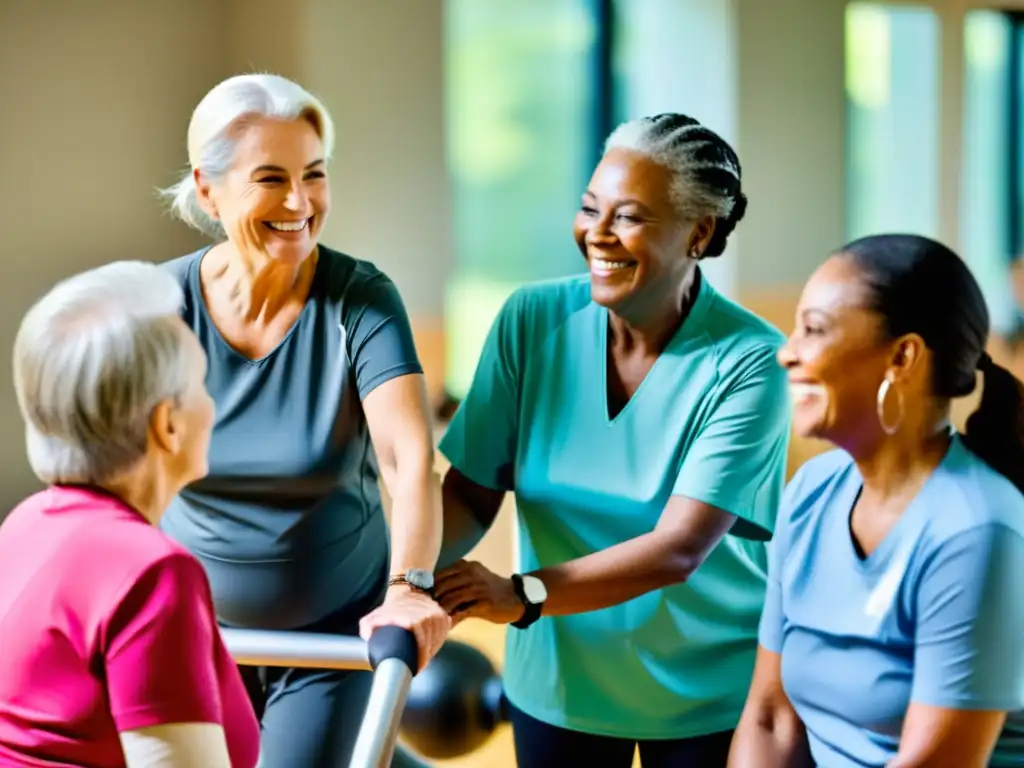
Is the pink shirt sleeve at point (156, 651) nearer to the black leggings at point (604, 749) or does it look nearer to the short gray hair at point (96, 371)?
the short gray hair at point (96, 371)

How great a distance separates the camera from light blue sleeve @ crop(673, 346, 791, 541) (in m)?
1.66

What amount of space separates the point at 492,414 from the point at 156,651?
80 centimetres

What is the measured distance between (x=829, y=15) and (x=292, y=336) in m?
3.53

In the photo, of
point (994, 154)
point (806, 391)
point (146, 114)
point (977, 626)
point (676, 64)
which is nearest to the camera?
point (977, 626)

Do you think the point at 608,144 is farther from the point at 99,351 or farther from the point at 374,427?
the point at 99,351

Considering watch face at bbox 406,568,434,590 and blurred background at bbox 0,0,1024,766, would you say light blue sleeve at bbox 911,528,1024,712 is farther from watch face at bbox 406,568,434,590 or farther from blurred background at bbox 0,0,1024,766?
blurred background at bbox 0,0,1024,766

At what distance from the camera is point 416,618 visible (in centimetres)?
144

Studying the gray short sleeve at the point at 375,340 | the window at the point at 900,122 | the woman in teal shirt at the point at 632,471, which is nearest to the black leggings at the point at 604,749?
the woman in teal shirt at the point at 632,471

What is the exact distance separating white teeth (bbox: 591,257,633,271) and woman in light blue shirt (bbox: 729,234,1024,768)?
0.34 metres

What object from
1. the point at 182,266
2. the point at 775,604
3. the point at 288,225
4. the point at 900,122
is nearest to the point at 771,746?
the point at 775,604

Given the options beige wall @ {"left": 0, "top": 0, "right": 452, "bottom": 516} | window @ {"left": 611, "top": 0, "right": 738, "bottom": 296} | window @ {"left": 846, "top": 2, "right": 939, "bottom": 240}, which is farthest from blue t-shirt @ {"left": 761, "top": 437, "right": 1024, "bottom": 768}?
window @ {"left": 846, "top": 2, "right": 939, "bottom": 240}

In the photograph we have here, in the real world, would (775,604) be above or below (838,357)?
below

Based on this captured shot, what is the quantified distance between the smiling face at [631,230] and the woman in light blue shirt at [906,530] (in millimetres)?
327

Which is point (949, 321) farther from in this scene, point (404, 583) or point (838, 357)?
point (404, 583)
